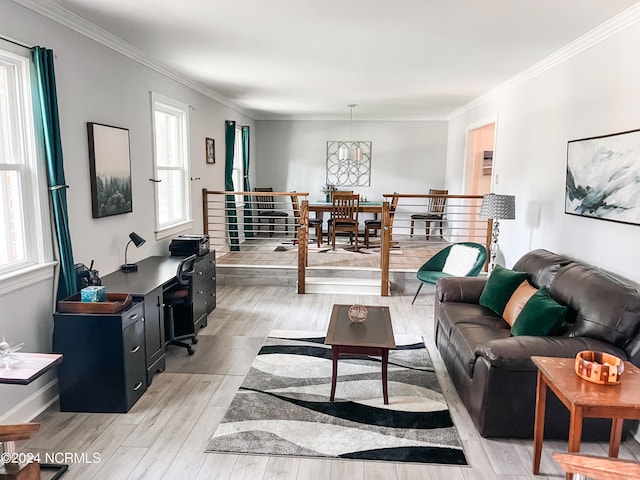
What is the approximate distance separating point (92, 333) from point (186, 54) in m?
2.71

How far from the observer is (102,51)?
139 inches

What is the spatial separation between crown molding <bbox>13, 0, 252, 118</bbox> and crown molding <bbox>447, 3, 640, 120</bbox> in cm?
371

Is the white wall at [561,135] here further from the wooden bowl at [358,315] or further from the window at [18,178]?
the window at [18,178]

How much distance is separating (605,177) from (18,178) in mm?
3925

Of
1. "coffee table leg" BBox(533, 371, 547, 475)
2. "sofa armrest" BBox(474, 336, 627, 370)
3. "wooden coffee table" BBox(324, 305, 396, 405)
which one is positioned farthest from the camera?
"wooden coffee table" BBox(324, 305, 396, 405)

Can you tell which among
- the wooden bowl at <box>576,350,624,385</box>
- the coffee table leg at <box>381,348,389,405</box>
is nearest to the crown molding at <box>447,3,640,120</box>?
the wooden bowl at <box>576,350,624,385</box>

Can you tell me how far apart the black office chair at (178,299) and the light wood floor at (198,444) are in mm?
105

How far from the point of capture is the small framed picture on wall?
6.09 meters

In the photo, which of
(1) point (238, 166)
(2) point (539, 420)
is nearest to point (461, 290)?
(2) point (539, 420)

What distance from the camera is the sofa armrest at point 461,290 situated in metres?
3.72

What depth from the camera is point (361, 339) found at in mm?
2852

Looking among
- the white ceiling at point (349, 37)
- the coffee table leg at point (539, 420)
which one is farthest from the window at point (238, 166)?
the coffee table leg at point (539, 420)

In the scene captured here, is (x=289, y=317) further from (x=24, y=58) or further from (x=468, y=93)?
(x=468, y=93)

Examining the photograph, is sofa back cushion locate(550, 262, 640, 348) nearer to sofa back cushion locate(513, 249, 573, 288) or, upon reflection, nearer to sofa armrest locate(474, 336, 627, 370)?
sofa armrest locate(474, 336, 627, 370)
